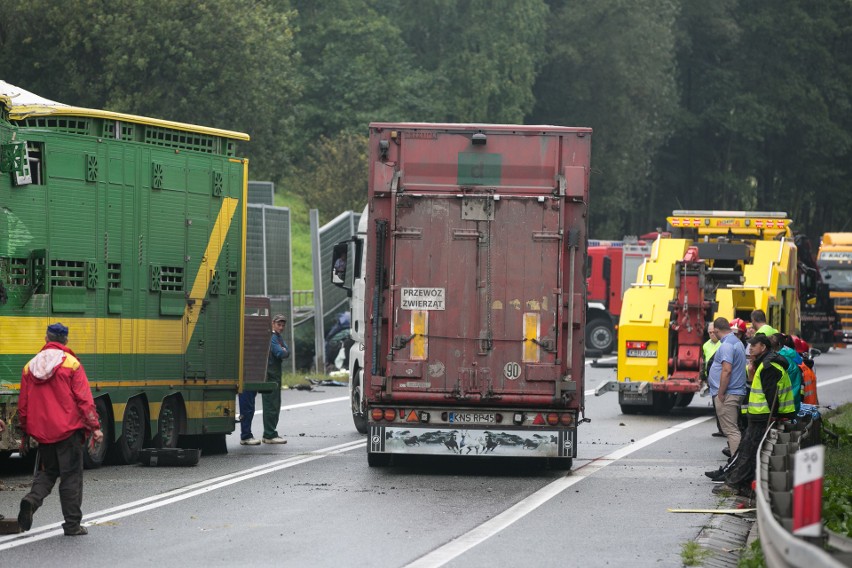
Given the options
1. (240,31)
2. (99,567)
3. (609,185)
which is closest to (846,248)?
(240,31)

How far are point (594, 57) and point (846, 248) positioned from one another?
2570 centimetres

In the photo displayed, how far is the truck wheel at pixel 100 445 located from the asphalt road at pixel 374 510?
0.55ft

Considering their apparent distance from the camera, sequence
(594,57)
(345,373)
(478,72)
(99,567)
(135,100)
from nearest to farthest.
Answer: (99,567) → (345,373) → (135,100) → (478,72) → (594,57)

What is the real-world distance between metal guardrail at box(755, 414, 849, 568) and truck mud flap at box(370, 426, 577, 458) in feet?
7.66

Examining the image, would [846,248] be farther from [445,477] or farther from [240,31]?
[445,477]

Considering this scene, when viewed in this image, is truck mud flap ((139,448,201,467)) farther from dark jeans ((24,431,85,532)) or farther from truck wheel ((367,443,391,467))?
dark jeans ((24,431,85,532))

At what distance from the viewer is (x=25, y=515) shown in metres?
12.6

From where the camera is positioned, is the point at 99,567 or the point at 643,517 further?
the point at 643,517

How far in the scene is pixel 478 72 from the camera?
226ft

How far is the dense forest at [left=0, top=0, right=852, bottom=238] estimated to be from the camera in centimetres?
6900

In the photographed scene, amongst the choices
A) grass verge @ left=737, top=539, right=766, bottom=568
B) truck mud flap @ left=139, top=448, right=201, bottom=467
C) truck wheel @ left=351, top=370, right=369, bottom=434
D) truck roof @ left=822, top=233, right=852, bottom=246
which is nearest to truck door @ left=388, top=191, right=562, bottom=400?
truck mud flap @ left=139, top=448, right=201, bottom=467

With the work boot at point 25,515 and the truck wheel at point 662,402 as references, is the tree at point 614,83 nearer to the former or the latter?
the truck wheel at point 662,402

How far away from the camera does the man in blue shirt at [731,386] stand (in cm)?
1780

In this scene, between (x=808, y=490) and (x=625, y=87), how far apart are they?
215 ft
